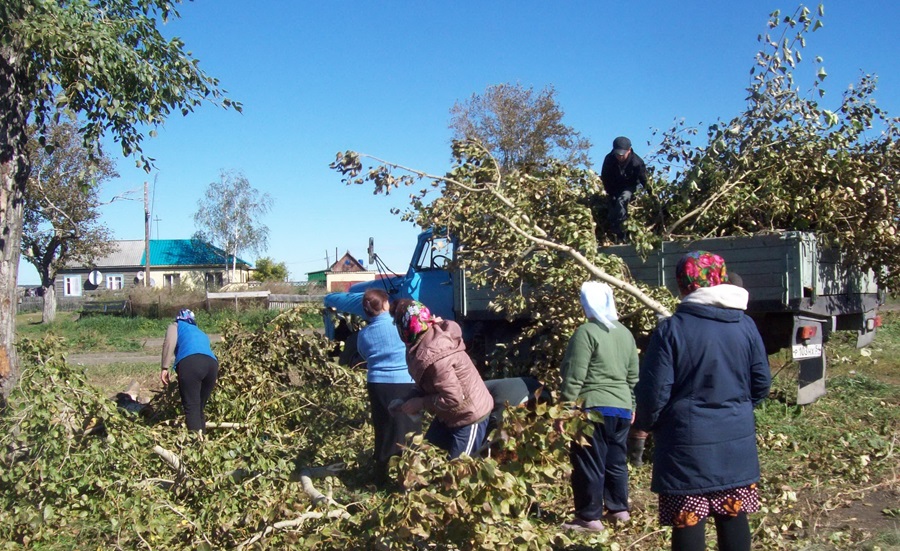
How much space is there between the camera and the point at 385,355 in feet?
19.1

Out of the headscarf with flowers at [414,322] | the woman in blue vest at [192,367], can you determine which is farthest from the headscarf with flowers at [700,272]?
the woman in blue vest at [192,367]

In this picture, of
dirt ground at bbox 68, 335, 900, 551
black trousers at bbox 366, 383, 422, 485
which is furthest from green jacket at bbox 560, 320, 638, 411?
black trousers at bbox 366, 383, 422, 485

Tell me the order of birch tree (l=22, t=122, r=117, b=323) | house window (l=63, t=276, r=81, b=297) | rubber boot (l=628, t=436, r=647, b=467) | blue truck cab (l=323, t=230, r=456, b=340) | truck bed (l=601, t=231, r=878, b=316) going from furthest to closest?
house window (l=63, t=276, r=81, b=297), birch tree (l=22, t=122, r=117, b=323), blue truck cab (l=323, t=230, r=456, b=340), truck bed (l=601, t=231, r=878, b=316), rubber boot (l=628, t=436, r=647, b=467)

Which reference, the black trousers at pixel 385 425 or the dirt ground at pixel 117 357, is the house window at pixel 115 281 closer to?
the dirt ground at pixel 117 357

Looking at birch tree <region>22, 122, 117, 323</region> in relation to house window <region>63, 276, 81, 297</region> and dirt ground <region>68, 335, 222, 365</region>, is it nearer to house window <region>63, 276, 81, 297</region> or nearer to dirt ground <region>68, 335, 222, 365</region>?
dirt ground <region>68, 335, 222, 365</region>

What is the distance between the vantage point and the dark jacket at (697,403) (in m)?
3.18

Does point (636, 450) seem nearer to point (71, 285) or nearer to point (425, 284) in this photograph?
point (425, 284)

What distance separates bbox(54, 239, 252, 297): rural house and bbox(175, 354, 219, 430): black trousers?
138 ft

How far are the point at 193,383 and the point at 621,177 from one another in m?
4.42

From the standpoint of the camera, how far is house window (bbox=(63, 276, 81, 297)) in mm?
56812

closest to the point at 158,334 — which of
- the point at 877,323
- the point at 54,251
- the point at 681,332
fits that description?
the point at 54,251

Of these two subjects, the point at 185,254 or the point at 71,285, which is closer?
the point at 185,254

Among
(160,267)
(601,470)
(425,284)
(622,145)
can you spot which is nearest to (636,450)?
(601,470)

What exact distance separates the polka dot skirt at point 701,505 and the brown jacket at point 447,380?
4.91 feet
